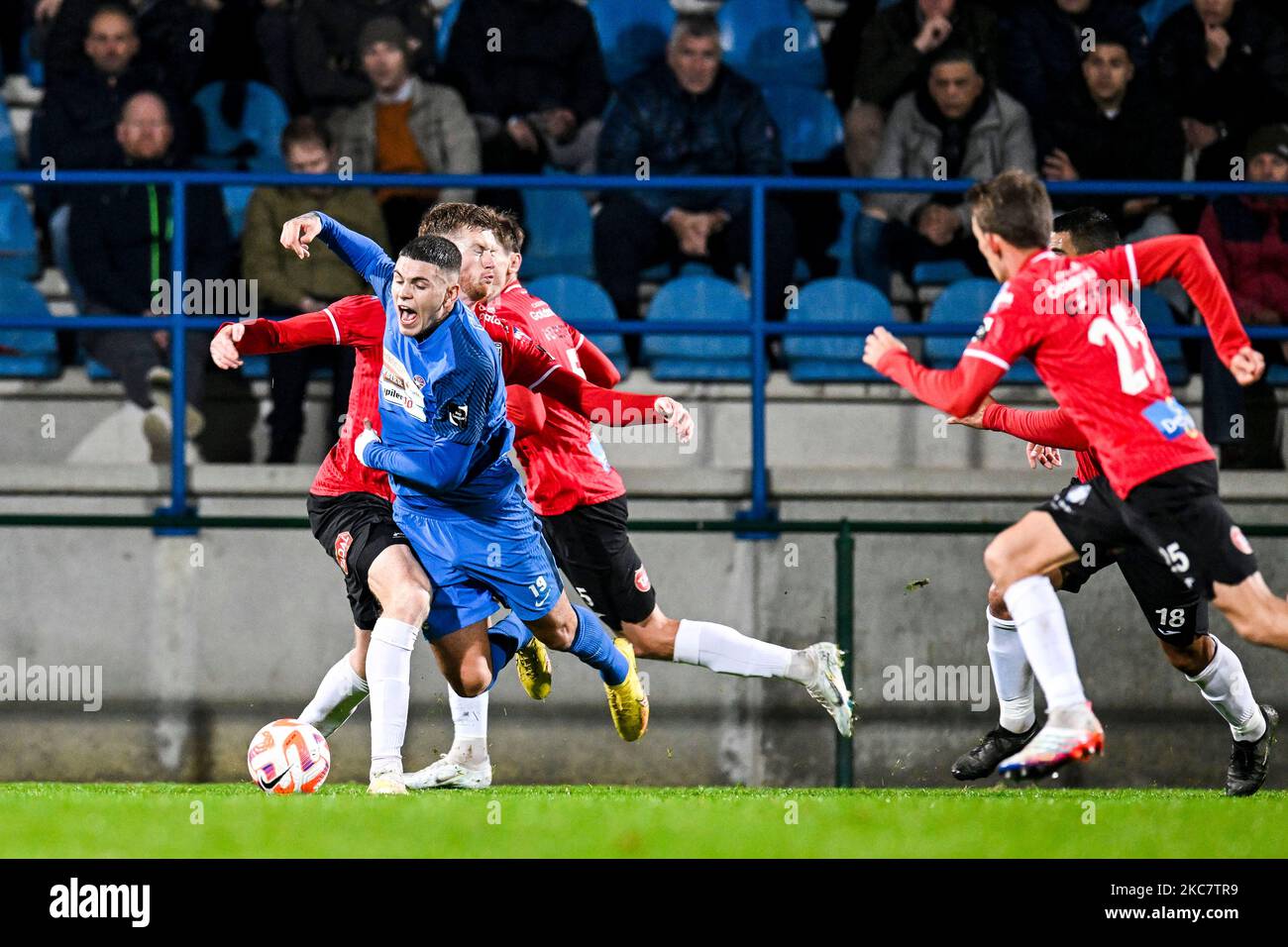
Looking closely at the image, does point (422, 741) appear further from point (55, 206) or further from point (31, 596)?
point (55, 206)

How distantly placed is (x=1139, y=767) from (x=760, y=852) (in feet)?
8.57

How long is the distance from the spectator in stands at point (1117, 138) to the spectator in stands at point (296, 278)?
3216 mm

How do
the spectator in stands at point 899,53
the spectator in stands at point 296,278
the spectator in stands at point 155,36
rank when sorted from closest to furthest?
1. the spectator in stands at point 296,278
2. the spectator in stands at point 899,53
3. the spectator in stands at point 155,36

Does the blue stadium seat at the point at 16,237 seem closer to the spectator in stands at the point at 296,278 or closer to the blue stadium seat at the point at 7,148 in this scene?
the blue stadium seat at the point at 7,148

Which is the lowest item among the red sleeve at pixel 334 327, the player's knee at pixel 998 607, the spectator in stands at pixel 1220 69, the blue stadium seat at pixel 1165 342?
the player's knee at pixel 998 607

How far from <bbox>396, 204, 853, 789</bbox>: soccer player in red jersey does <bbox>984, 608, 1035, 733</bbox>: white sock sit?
842 millimetres

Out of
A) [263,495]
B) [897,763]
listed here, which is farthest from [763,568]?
→ [263,495]

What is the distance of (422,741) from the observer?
7.56m

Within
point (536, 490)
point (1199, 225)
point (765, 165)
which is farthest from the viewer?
point (765, 165)

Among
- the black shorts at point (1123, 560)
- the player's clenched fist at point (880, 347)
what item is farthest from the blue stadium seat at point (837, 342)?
the player's clenched fist at point (880, 347)

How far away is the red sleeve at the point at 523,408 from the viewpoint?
612 cm

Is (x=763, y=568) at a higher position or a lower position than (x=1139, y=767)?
higher

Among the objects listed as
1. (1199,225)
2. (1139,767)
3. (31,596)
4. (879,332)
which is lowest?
(1139,767)

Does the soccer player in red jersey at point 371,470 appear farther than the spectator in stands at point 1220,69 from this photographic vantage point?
No
